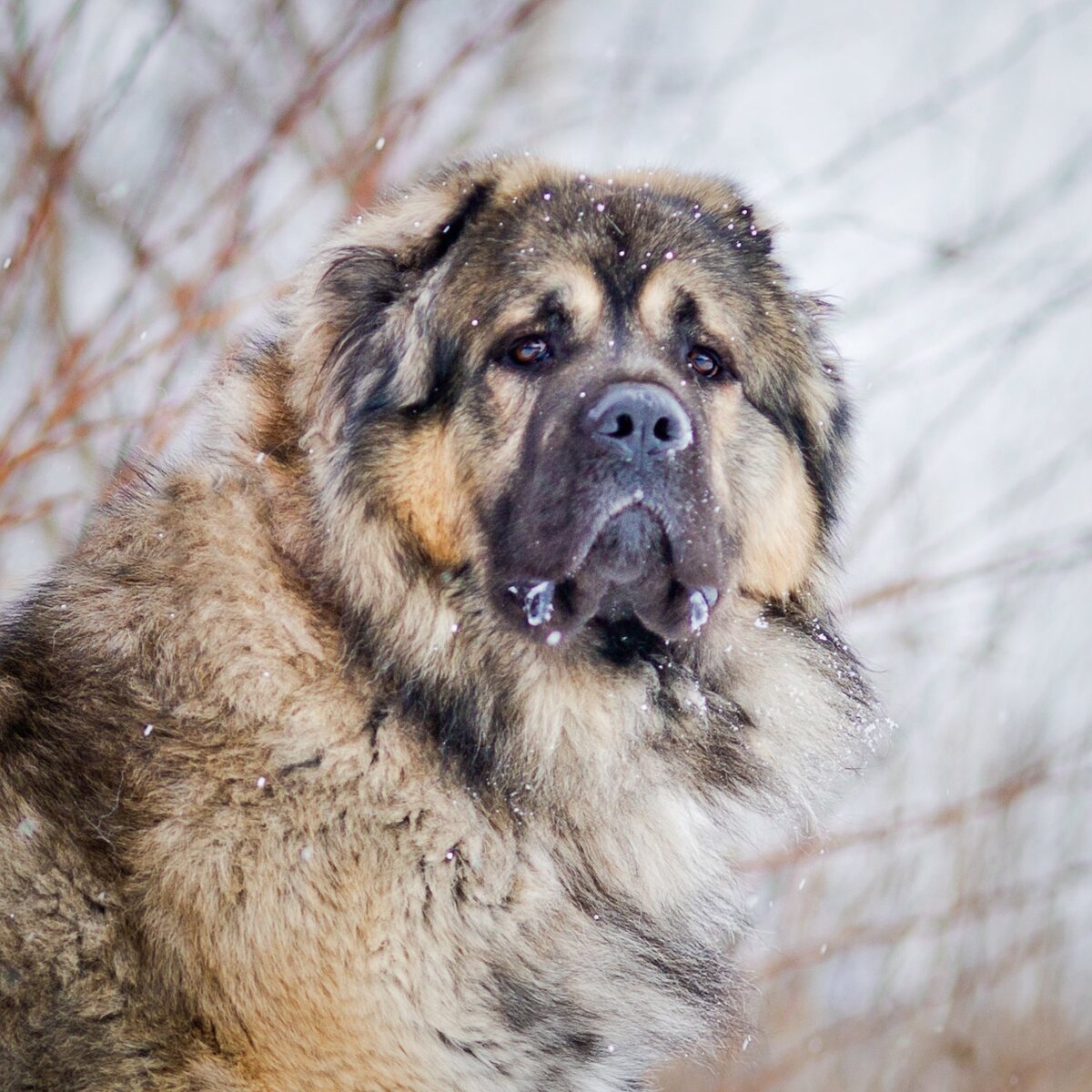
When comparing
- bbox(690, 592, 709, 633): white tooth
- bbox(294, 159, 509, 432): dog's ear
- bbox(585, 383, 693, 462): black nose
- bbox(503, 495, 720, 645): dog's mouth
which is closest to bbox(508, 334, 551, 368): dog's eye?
bbox(294, 159, 509, 432): dog's ear

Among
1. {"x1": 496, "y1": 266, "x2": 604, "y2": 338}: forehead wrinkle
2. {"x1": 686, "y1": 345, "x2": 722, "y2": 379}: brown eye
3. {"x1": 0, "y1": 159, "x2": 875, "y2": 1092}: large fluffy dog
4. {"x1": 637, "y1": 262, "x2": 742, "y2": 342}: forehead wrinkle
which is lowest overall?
{"x1": 0, "y1": 159, "x2": 875, "y2": 1092}: large fluffy dog

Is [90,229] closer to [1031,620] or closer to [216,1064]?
[216,1064]

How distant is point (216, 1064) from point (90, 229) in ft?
10.1

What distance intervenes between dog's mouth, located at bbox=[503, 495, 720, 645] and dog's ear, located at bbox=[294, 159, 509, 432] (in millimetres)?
485

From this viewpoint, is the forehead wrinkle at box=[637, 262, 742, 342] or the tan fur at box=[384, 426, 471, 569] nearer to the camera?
the tan fur at box=[384, 426, 471, 569]

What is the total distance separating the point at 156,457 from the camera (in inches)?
105

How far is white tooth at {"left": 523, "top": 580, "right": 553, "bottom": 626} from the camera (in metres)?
2.40

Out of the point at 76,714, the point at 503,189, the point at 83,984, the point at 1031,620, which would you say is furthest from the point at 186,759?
the point at 1031,620

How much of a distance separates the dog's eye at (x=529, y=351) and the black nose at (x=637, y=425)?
0.26 m

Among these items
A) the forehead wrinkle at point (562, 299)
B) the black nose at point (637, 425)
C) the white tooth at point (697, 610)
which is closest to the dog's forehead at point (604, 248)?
the forehead wrinkle at point (562, 299)

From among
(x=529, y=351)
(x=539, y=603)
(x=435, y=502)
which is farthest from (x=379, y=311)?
(x=539, y=603)

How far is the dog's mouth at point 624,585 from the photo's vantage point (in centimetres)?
235

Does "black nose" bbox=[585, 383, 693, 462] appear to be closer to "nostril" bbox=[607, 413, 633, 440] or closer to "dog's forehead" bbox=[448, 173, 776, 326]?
"nostril" bbox=[607, 413, 633, 440]

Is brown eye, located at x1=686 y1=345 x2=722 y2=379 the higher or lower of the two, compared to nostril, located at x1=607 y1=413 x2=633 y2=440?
higher
